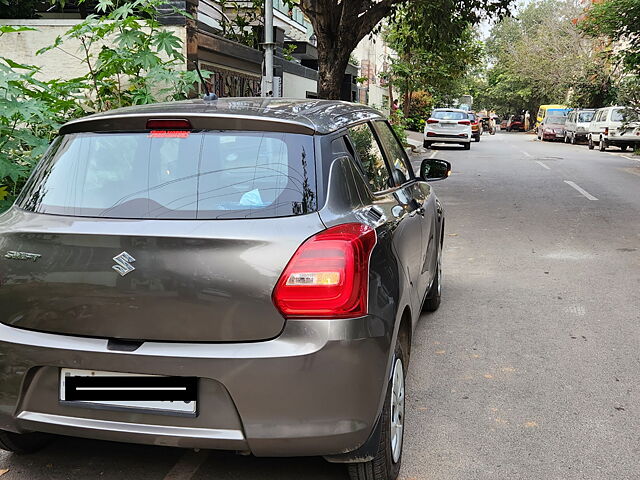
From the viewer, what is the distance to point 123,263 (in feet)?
9.43

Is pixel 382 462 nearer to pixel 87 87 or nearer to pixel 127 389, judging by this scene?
pixel 127 389

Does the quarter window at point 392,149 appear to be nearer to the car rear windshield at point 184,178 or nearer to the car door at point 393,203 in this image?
the car door at point 393,203

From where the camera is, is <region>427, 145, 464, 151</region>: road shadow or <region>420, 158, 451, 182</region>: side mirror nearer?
<region>420, 158, 451, 182</region>: side mirror

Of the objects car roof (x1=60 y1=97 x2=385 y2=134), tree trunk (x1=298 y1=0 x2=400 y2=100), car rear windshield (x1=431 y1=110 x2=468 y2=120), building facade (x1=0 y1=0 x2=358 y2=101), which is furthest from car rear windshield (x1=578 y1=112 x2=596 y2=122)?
car roof (x1=60 y1=97 x2=385 y2=134)

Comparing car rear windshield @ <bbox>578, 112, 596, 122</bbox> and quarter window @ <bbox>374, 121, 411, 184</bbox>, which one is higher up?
quarter window @ <bbox>374, 121, 411, 184</bbox>

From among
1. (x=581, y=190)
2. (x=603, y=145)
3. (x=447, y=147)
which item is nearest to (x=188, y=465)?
(x=581, y=190)

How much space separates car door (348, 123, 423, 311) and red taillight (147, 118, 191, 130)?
0.84 m

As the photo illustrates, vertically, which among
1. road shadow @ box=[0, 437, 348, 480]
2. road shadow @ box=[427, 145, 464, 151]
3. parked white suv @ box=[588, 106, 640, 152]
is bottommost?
road shadow @ box=[427, 145, 464, 151]

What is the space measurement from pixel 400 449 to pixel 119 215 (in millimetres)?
1632

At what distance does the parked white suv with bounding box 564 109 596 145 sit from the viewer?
40.1 metres

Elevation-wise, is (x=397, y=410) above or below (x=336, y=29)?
below

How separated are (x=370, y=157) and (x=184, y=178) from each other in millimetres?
1269

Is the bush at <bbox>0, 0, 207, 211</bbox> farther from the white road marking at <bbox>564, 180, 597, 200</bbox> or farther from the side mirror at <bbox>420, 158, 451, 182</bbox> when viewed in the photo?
the white road marking at <bbox>564, 180, 597, 200</bbox>

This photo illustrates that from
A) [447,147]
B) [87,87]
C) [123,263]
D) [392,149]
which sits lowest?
[447,147]
